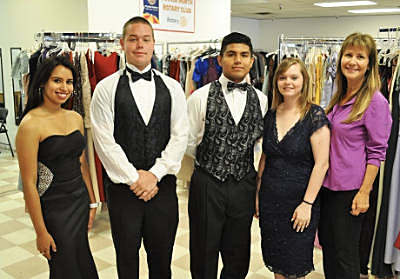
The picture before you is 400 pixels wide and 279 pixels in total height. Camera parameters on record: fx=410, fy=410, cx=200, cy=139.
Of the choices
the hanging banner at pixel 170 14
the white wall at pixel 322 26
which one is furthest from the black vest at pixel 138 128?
the white wall at pixel 322 26

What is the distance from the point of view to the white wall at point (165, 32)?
4.71 m

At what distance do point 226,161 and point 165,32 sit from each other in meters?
3.97

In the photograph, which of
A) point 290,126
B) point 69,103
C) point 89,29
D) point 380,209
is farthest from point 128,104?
point 89,29

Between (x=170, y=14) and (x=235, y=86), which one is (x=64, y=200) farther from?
(x=170, y=14)

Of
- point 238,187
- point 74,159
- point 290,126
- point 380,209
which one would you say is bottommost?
point 380,209

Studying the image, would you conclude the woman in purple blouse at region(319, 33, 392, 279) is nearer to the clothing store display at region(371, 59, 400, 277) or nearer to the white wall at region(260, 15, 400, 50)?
the clothing store display at region(371, 59, 400, 277)

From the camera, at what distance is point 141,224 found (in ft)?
7.08

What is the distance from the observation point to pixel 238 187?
7.10ft

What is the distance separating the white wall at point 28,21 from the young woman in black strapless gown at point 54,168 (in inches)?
118

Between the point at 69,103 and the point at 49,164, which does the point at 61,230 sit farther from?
the point at 69,103

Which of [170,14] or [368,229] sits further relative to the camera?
[170,14]

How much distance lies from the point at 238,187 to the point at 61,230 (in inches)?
35.7

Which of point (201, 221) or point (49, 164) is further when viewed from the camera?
point (201, 221)

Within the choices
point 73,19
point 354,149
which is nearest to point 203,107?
point 354,149
